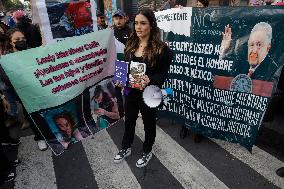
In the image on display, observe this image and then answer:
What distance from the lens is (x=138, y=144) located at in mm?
4332

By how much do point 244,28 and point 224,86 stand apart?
82cm

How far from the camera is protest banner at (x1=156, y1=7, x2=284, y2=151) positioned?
3332 millimetres

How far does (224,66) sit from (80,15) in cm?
233

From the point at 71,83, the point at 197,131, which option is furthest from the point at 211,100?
the point at 71,83

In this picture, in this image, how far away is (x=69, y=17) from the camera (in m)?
4.14

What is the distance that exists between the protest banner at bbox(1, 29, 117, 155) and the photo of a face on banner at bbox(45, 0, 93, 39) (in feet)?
2.05

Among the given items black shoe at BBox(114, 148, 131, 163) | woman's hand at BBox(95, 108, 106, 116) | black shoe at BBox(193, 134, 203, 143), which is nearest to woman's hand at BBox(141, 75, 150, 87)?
woman's hand at BBox(95, 108, 106, 116)

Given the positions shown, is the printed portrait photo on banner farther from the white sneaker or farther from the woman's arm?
the white sneaker

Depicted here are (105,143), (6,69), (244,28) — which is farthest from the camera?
(105,143)

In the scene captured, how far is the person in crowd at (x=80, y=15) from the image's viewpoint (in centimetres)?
415

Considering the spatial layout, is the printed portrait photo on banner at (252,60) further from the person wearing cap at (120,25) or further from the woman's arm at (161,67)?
the person wearing cap at (120,25)

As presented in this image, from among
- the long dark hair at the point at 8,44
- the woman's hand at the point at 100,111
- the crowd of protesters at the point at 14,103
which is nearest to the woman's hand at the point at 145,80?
the crowd of protesters at the point at 14,103

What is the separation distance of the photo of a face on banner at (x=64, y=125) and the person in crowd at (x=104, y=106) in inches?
10.8

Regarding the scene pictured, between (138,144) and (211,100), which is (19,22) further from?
(211,100)
